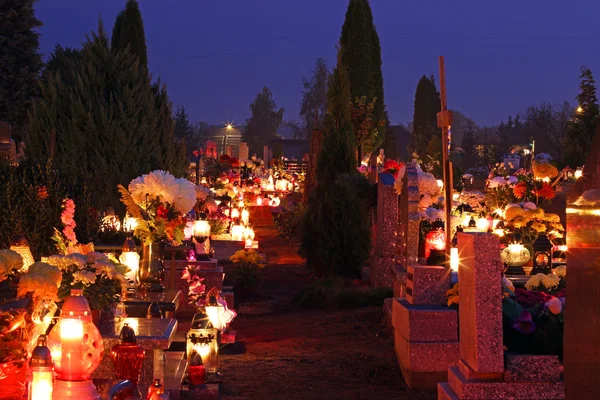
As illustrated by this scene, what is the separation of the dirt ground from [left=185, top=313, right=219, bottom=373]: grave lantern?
273 mm

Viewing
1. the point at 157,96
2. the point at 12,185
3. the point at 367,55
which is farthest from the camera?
the point at 367,55

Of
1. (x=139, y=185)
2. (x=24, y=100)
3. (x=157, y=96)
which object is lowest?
(x=139, y=185)

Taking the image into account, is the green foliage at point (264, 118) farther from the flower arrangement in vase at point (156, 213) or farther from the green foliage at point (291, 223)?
the flower arrangement in vase at point (156, 213)

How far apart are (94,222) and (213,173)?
21.6 m

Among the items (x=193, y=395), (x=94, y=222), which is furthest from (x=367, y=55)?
(x=193, y=395)

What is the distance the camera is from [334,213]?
16.5 m

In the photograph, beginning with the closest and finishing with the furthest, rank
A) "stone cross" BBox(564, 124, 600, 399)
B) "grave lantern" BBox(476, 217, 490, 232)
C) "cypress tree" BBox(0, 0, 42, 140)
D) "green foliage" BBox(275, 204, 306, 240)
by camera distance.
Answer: "stone cross" BBox(564, 124, 600, 399), "grave lantern" BBox(476, 217, 490, 232), "green foliage" BBox(275, 204, 306, 240), "cypress tree" BBox(0, 0, 42, 140)

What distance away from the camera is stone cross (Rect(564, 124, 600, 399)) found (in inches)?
138

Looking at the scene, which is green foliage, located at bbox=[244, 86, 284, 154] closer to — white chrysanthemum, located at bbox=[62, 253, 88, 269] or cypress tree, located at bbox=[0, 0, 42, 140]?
cypress tree, located at bbox=[0, 0, 42, 140]

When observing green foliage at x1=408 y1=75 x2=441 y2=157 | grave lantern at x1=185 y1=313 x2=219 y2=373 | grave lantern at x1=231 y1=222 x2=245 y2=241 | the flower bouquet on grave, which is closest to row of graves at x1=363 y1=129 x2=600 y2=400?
grave lantern at x1=185 y1=313 x2=219 y2=373

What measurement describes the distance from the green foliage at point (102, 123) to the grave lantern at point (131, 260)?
402cm

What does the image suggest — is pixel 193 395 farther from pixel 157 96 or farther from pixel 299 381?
pixel 157 96

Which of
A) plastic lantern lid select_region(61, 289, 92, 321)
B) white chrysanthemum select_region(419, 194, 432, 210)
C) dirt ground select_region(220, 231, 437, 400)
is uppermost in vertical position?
white chrysanthemum select_region(419, 194, 432, 210)

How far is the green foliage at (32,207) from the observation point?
9.62 meters
